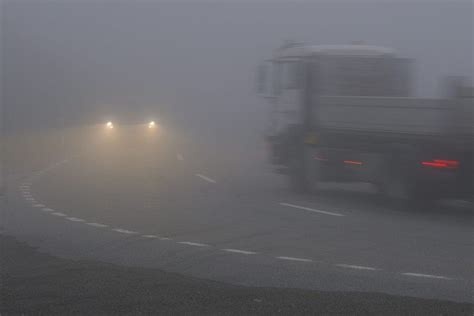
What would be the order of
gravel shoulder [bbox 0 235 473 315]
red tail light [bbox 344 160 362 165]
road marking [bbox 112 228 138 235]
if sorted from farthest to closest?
red tail light [bbox 344 160 362 165] → road marking [bbox 112 228 138 235] → gravel shoulder [bbox 0 235 473 315]

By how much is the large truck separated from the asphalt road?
669 mm

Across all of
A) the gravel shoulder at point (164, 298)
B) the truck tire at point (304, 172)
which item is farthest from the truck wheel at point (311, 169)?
the gravel shoulder at point (164, 298)

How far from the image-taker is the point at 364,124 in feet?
53.2

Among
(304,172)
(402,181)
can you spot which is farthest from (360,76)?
(402,181)

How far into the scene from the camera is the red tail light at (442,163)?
13984 mm

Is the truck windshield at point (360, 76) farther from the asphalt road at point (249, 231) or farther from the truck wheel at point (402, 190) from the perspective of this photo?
the truck wheel at point (402, 190)

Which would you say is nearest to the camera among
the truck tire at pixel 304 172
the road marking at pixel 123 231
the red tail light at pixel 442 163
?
the road marking at pixel 123 231

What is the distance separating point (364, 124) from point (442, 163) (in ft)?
8.00

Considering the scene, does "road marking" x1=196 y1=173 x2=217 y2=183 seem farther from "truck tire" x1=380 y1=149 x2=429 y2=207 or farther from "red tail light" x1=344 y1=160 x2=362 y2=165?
"truck tire" x1=380 y1=149 x2=429 y2=207

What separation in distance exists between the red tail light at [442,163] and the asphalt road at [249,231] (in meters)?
0.96

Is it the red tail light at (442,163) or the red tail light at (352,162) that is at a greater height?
the red tail light at (442,163)

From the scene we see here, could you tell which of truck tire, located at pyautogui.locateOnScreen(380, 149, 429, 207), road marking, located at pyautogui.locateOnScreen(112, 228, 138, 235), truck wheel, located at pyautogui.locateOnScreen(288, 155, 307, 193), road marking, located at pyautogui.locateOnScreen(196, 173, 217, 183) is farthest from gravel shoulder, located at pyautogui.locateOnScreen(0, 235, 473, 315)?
road marking, located at pyautogui.locateOnScreen(196, 173, 217, 183)

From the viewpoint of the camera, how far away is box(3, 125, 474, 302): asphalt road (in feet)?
29.2

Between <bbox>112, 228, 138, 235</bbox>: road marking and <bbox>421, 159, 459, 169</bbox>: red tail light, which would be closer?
<bbox>112, 228, 138, 235</bbox>: road marking
